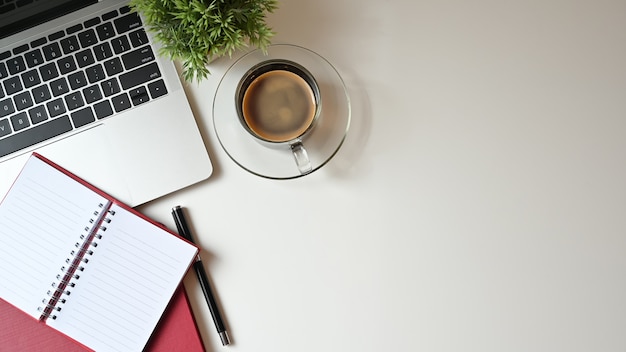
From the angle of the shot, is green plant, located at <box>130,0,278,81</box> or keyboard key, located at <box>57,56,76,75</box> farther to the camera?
keyboard key, located at <box>57,56,76,75</box>

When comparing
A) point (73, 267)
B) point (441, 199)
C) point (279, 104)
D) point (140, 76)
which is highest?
point (140, 76)

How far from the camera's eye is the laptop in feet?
2.49

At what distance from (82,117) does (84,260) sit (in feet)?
0.63

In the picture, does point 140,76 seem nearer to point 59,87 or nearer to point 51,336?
point 59,87

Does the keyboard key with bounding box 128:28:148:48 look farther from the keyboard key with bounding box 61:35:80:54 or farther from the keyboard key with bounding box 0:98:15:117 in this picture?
the keyboard key with bounding box 0:98:15:117

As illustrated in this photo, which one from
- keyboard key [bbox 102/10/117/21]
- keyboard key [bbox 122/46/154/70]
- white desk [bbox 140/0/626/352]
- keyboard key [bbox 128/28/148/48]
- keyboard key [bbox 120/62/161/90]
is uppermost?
keyboard key [bbox 102/10/117/21]

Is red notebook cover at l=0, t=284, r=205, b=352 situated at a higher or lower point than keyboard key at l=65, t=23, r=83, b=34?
lower

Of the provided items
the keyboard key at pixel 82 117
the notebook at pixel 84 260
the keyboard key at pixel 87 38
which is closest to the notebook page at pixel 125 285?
the notebook at pixel 84 260

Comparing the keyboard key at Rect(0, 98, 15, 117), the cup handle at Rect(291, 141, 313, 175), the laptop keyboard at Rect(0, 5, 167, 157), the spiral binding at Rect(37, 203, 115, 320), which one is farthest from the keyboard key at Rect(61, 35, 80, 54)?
the cup handle at Rect(291, 141, 313, 175)

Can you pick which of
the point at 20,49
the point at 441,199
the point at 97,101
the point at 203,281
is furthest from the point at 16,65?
the point at 441,199

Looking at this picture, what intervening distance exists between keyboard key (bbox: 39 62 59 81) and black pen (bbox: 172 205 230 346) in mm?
241

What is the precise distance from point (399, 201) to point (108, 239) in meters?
0.40

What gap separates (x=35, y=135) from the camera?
0.76 m

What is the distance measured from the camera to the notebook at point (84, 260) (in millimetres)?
759
